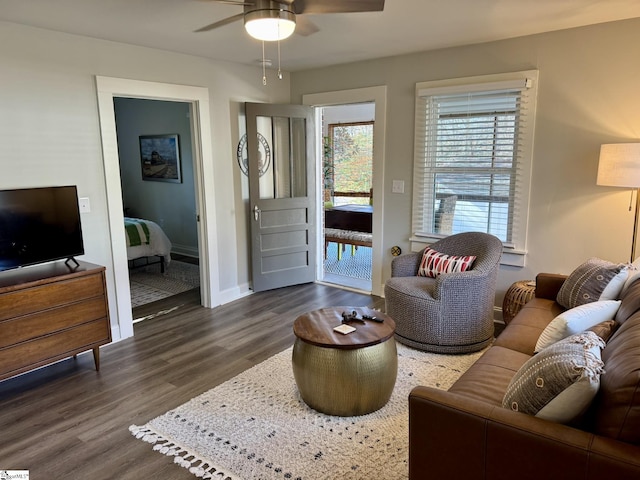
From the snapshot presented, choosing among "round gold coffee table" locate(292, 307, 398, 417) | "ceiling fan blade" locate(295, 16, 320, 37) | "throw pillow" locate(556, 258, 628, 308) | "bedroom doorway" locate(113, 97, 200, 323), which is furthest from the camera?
"bedroom doorway" locate(113, 97, 200, 323)

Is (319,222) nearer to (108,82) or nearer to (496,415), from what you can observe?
→ (108,82)

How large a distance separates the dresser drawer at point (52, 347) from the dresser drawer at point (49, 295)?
207 millimetres

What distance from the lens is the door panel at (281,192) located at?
4.78 metres

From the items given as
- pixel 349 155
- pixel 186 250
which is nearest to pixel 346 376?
pixel 186 250

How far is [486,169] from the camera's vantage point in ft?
12.9

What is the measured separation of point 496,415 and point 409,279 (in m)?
2.18

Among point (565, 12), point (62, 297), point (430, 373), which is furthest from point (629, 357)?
point (62, 297)

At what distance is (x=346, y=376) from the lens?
7.97 feet

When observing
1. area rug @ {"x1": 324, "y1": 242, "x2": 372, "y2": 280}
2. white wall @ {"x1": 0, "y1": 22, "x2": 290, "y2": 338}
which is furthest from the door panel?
area rug @ {"x1": 324, "y1": 242, "x2": 372, "y2": 280}

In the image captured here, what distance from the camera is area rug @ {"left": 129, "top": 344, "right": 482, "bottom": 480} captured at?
215cm

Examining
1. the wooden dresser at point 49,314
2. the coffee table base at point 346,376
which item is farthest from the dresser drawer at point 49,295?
the coffee table base at point 346,376

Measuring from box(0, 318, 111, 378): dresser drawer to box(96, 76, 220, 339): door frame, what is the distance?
2.03 feet

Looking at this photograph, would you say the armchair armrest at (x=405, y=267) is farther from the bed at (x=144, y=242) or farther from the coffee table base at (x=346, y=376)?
the bed at (x=144, y=242)

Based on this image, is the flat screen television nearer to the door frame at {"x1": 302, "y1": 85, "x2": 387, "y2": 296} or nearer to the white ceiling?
the white ceiling
